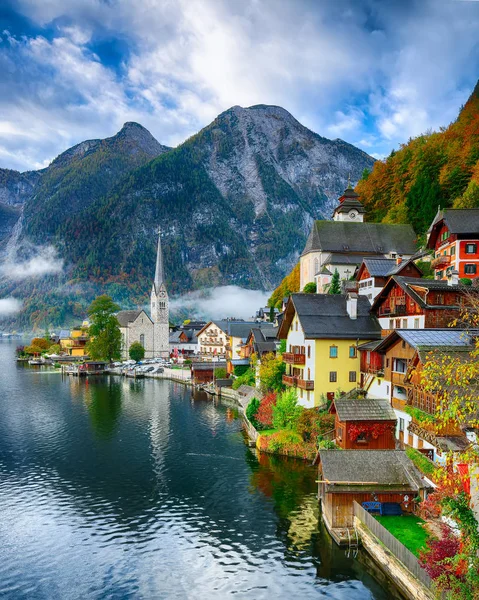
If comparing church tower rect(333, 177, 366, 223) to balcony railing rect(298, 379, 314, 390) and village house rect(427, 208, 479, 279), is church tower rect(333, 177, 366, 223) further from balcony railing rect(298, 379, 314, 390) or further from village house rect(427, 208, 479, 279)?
balcony railing rect(298, 379, 314, 390)

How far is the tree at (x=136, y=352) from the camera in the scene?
454 feet

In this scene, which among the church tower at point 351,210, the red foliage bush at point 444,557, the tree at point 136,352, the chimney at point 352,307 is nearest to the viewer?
the red foliage bush at point 444,557

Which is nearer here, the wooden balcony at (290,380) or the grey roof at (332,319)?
the grey roof at (332,319)

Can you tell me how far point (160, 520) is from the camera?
3061cm

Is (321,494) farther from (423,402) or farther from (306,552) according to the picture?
(423,402)

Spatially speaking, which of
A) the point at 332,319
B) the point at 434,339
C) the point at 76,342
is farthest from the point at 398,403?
the point at 76,342

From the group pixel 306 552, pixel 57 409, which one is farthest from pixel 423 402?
pixel 57 409

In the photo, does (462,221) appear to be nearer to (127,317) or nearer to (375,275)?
(375,275)

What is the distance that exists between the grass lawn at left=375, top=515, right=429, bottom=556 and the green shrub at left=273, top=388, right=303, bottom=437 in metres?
18.7

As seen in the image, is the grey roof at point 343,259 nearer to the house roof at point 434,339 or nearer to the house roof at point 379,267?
the house roof at point 379,267

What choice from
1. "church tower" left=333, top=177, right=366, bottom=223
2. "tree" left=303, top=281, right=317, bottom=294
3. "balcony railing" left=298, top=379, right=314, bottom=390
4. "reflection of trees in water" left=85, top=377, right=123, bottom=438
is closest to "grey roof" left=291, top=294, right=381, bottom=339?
"balcony railing" left=298, top=379, right=314, bottom=390

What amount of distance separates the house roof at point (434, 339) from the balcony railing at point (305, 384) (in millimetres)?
10562

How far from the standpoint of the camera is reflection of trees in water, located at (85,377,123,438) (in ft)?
193

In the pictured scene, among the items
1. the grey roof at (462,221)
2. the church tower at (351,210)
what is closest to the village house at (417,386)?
the grey roof at (462,221)
